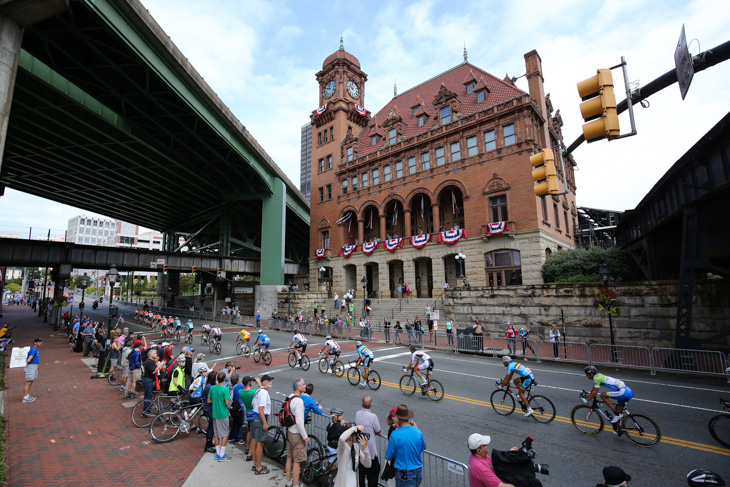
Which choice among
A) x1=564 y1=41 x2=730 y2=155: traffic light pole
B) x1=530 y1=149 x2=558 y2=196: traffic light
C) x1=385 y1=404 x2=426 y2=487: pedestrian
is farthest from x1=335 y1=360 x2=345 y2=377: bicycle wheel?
x1=564 y1=41 x2=730 y2=155: traffic light pole

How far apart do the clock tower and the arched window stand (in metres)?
20.1

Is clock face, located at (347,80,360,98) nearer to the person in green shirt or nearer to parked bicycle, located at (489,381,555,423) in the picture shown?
parked bicycle, located at (489,381,555,423)

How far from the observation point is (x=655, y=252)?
73.6 feet

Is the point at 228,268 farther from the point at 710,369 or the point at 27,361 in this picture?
the point at 710,369

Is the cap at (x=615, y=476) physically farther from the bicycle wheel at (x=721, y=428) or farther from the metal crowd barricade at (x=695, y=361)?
the metal crowd barricade at (x=695, y=361)

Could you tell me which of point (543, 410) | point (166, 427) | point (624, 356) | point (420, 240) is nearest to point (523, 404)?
point (543, 410)

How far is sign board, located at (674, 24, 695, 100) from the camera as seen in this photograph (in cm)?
386

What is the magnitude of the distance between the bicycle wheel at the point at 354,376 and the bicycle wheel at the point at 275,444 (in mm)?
5885

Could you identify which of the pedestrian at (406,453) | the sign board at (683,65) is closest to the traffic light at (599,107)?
the sign board at (683,65)

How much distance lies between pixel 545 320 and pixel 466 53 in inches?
1351

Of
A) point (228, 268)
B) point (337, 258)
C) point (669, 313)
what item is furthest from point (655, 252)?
point (228, 268)

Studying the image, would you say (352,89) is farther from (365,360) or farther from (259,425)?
(259,425)

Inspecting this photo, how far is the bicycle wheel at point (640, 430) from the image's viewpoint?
765cm

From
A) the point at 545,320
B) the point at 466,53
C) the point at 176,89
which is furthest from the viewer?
the point at 466,53
